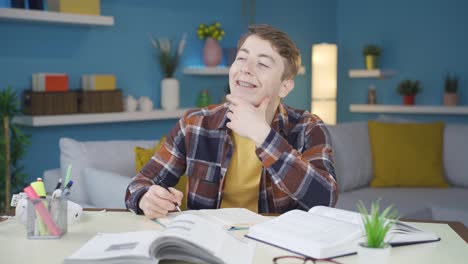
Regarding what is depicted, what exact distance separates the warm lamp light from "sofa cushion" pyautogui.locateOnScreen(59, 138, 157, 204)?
3.08 meters

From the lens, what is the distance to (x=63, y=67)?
402 centimetres

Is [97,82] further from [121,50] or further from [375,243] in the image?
[375,243]

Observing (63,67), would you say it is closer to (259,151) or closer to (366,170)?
(366,170)

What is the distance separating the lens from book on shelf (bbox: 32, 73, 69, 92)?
3.77m

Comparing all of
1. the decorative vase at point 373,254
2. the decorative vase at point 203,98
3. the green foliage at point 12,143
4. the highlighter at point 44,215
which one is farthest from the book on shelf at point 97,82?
the decorative vase at point 373,254

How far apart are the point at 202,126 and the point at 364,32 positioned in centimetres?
436

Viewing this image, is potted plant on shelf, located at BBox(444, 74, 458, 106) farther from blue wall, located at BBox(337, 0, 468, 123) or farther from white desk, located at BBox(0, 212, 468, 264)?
white desk, located at BBox(0, 212, 468, 264)

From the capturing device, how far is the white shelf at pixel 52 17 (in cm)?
352

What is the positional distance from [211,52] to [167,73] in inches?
16.6

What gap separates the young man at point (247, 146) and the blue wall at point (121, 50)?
2242mm

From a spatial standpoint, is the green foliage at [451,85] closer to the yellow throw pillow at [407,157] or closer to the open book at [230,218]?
the yellow throw pillow at [407,157]

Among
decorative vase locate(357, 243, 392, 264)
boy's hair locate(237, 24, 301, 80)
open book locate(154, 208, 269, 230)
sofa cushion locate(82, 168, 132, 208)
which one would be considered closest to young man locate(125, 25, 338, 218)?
boy's hair locate(237, 24, 301, 80)

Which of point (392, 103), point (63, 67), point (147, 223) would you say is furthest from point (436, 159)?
point (147, 223)

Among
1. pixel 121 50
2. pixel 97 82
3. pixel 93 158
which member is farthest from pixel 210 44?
pixel 93 158
